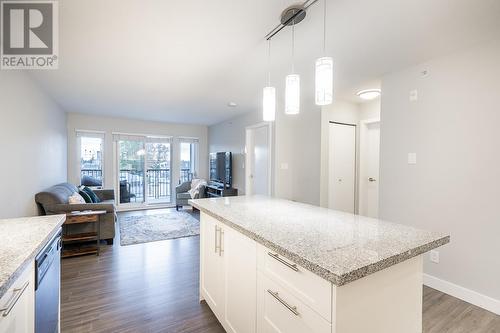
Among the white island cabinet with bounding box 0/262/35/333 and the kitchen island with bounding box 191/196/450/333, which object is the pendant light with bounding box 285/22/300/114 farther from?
the white island cabinet with bounding box 0/262/35/333

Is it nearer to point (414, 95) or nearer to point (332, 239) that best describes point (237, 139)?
point (414, 95)

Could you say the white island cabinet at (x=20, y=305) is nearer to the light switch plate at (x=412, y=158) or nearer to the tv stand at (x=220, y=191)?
the light switch plate at (x=412, y=158)

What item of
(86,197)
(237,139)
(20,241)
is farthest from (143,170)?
(20,241)

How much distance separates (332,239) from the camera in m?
1.21

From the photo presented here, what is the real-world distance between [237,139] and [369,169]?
2.95 m

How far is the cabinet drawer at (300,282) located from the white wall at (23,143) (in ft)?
9.19

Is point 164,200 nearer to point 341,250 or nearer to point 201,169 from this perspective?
point 201,169

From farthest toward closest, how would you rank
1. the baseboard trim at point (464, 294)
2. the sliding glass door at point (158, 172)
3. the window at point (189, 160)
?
the window at point (189, 160) < the sliding glass door at point (158, 172) < the baseboard trim at point (464, 294)

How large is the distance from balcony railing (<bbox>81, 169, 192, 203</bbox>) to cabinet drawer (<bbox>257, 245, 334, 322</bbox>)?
603cm

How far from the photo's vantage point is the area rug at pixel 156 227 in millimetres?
3959

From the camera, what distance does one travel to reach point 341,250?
1.06 metres

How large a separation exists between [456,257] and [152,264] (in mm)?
3377

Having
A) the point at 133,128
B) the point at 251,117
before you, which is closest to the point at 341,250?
the point at 251,117

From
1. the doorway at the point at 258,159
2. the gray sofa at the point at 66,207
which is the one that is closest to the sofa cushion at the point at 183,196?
the doorway at the point at 258,159
